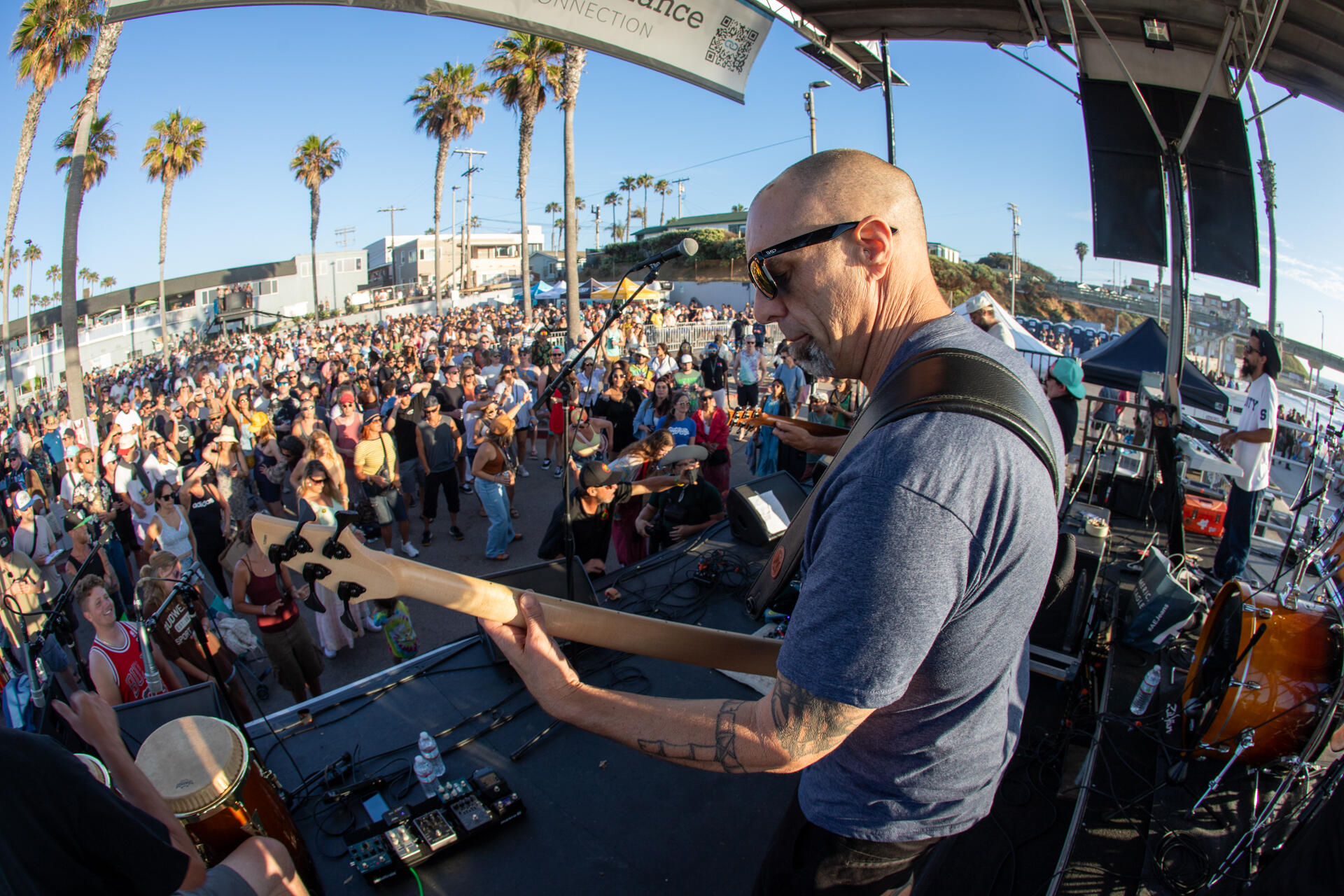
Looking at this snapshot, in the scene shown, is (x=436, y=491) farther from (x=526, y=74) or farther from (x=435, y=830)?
(x=526, y=74)

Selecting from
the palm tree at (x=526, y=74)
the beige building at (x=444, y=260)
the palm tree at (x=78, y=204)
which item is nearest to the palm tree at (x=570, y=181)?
the palm tree at (x=526, y=74)

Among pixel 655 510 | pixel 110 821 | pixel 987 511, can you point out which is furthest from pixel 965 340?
pixel 655 510

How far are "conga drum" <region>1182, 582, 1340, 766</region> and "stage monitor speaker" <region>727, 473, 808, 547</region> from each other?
9.51ft

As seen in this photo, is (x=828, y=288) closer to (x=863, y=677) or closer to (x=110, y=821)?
(x=863, y=677)

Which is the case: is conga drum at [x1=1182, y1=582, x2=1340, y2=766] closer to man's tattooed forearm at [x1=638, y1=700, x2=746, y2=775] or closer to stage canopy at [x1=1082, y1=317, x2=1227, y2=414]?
man's tattooed forearm at [x1=638, y1=700, x2=746, y2=775]

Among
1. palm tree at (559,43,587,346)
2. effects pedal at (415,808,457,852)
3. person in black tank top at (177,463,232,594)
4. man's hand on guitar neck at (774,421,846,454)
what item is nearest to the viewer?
effects pedal at (415,808,457,852)

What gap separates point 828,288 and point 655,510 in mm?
5162

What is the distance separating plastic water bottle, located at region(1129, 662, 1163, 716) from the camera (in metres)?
4.03

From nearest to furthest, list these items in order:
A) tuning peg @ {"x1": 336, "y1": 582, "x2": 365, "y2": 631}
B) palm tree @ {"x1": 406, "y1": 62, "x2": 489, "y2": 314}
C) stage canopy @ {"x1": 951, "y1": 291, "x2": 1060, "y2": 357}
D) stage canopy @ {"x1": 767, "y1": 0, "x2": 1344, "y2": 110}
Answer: tuning peg @ {"x1": 336, "y1": 582, "x2": 365, "y2": 631}, stage canopy @ {"x1": 767, "y1": 0, "x2": 1344, "y2": 110}, stage canopy @ {"x1": 951, "y1": 291, "x2": 1060, "y2": 357}, palm tree @ {"x1": 406, "y1": 62, "x2": 489, "y2": 314}

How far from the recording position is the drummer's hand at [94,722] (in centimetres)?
181

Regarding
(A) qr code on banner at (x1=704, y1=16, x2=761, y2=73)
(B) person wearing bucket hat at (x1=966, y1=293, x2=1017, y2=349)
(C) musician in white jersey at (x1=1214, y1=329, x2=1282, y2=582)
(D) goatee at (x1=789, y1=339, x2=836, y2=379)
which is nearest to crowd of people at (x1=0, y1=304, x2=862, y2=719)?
(D) goatee at (x1=789, y1=339, x2=836, y2=379)

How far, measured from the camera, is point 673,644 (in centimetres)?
151

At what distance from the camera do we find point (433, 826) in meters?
2.68

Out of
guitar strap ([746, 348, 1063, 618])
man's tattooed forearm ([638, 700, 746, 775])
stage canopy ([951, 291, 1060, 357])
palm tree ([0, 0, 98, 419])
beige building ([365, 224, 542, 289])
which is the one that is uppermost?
beige building ([365, 224, 542, 289])
